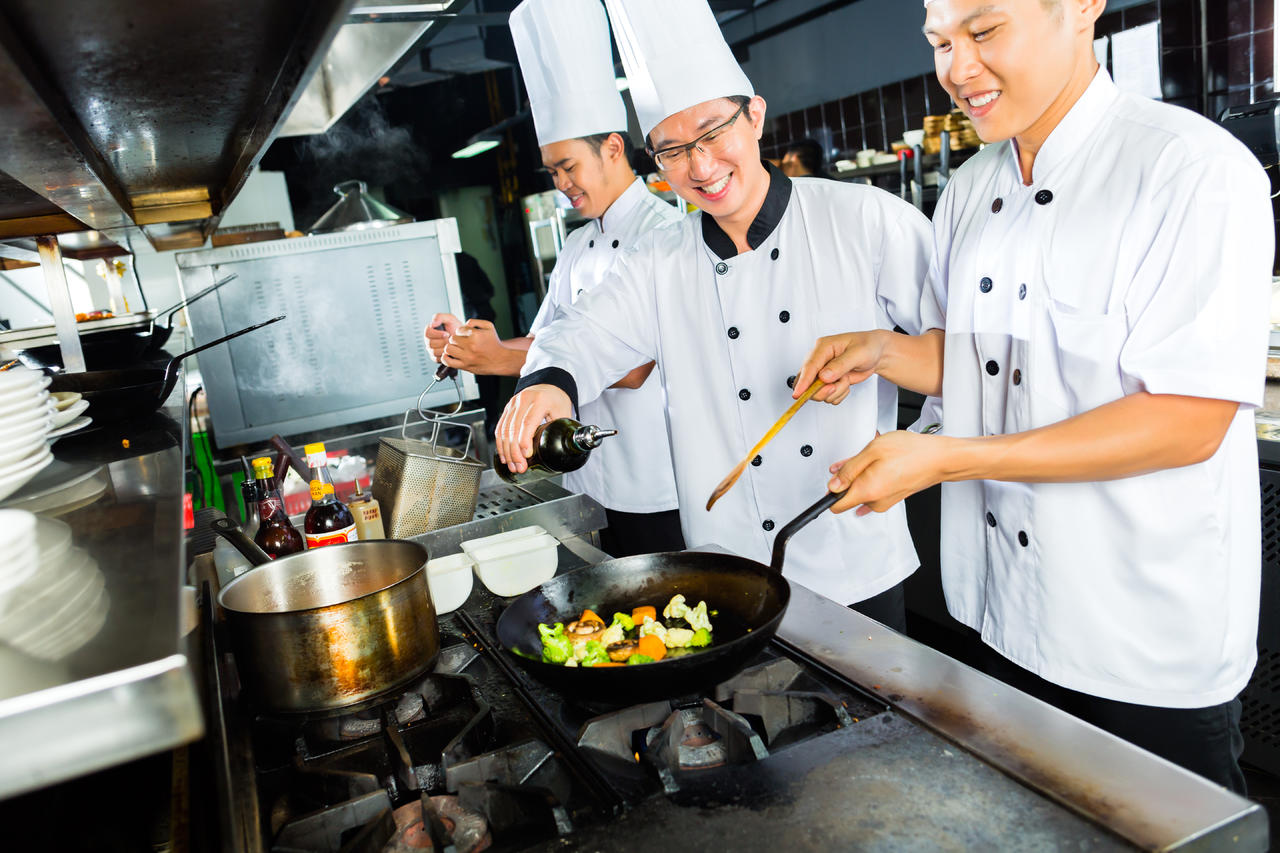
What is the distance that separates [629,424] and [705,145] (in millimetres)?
1121

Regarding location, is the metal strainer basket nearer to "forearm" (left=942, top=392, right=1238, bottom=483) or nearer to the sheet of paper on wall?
"forearm" (left=942, top=392, right=1238, bottom=483)

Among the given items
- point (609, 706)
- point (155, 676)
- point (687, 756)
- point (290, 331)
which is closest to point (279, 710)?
point (609, 706)

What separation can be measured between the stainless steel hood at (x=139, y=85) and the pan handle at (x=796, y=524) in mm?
805

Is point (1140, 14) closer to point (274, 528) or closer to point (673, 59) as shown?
point (673, 59)

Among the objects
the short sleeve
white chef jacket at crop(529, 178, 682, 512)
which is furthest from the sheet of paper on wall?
the short sleeve

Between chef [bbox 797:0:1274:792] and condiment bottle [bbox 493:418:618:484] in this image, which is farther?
condiment bottle [bbox 493:418:618:484]

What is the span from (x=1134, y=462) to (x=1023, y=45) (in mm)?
681

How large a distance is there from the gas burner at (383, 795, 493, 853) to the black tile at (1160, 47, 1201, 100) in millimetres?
5125

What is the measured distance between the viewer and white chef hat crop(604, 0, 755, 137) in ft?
6.89

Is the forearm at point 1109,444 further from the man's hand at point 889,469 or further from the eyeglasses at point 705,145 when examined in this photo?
the eyeglasses at point 705,145

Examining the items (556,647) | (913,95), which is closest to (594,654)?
(556,647)

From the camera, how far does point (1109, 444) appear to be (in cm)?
139

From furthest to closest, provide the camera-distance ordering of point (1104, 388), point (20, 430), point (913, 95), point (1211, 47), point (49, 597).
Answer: point (913, 95) < point (1211, 47) < point (1104, 388) < point (20, 430) < point (49, 597)

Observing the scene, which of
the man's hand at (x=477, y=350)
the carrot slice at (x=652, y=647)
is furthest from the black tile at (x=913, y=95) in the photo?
the carrot slice at (x=652, y=647)
